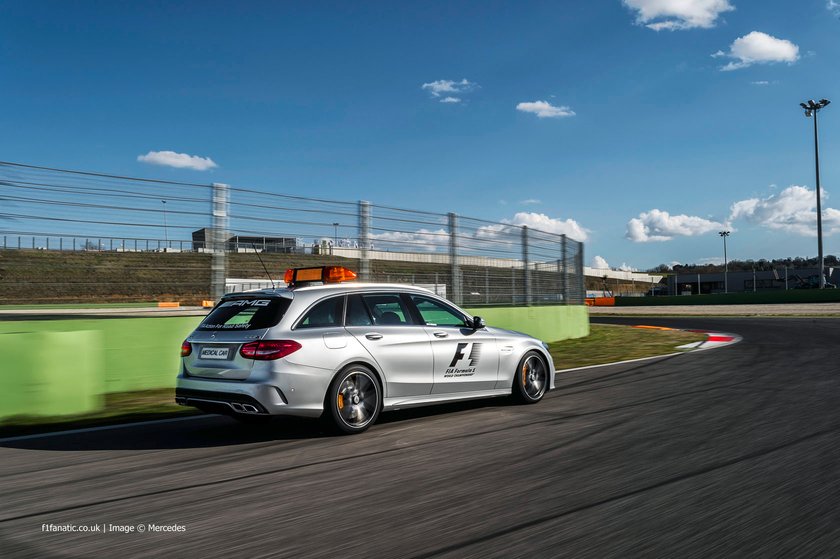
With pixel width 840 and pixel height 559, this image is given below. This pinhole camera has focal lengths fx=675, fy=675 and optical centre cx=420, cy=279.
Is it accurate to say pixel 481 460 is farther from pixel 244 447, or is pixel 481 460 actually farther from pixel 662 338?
pixel 662 338

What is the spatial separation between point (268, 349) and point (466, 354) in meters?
2.37

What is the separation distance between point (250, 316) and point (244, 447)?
119cm

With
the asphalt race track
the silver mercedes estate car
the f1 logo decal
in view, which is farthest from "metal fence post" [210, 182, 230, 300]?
the f1 logo decal

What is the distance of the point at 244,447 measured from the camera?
588 cm

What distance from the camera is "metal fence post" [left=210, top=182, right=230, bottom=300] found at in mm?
10617

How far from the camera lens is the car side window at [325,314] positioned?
6.29 m

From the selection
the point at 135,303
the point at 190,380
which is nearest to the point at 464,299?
the point at 135,303

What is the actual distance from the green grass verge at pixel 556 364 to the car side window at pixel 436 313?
3.02m

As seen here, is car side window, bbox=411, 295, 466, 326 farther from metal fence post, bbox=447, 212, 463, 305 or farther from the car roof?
metal fence post, bbox=447, 212, 463, 305

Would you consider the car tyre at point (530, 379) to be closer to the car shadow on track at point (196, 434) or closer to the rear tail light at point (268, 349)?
the car shadow on track at point (196, 434)

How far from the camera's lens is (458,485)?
4508mm

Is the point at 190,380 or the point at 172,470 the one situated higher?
the point at 190,380

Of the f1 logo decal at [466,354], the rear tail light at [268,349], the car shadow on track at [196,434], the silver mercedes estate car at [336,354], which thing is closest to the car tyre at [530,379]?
the silver mercedes estate car at [336,354]

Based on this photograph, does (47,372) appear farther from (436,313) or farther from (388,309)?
(436,313)
